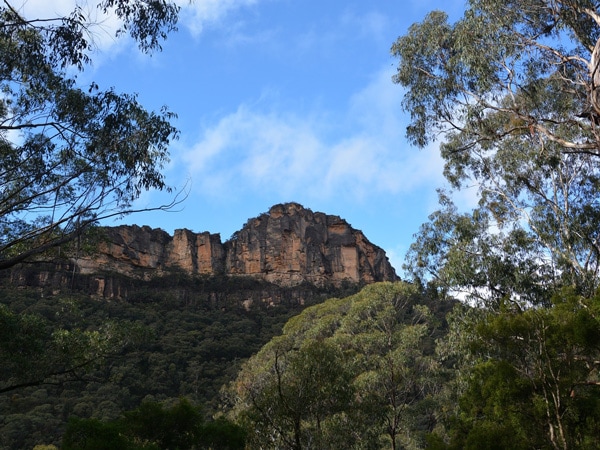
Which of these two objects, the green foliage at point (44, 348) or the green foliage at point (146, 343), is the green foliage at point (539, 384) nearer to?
the green foliage at point (146, 343)

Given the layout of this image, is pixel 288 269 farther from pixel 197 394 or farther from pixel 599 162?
pixel 599 162

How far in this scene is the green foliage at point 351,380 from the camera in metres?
14.1

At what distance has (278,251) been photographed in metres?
64.4

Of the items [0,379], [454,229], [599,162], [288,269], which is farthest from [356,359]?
[288,269]

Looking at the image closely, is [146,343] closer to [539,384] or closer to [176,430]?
[176,430]

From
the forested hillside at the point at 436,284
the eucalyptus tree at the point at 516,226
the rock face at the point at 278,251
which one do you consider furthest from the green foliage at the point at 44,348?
the rock face at the point at 278,251

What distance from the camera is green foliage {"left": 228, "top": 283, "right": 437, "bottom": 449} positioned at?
46.2 ft

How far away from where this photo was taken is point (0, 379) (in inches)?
436

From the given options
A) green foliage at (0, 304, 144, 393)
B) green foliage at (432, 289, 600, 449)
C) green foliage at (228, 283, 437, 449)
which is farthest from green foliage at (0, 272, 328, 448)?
green foliage at (432, 289, 600, 449)

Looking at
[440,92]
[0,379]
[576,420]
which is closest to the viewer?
[576,420]

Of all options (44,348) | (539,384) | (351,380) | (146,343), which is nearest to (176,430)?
(146,343)

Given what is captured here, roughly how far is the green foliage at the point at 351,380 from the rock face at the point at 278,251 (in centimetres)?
3575

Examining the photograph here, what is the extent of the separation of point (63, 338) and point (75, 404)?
714 inches

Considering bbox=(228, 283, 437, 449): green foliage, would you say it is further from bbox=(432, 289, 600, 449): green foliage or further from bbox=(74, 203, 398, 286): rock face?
bbox=(74, 203, 398, 286): rock face
